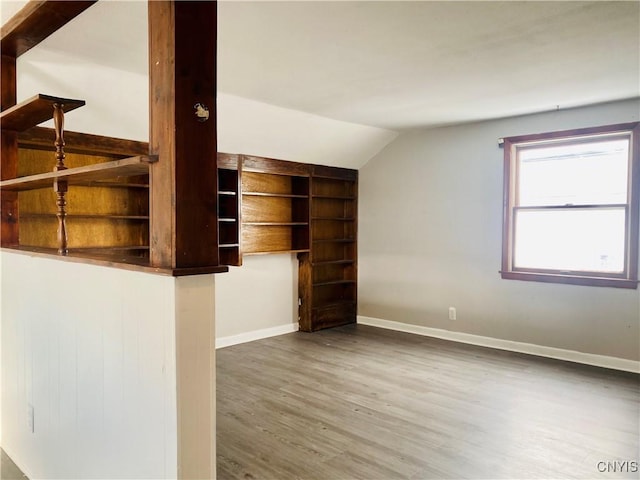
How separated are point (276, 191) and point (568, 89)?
3186 mm

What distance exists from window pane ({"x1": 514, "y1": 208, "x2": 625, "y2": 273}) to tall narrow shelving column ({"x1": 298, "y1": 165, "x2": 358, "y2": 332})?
2.19m

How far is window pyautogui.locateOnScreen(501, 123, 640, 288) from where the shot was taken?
Result: 4.14 metres

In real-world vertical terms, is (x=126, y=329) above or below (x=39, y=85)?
below

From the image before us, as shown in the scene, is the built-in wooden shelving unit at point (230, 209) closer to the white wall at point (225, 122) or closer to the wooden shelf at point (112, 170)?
the white wall at point (225, 122)

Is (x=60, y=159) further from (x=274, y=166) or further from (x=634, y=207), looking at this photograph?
(x=634, y=207)

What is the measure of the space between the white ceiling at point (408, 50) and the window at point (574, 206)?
48cm

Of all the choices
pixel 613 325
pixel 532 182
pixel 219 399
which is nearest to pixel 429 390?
pixel 219 399

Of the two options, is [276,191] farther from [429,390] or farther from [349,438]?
[349,438]

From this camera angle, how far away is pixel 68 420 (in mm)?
2047

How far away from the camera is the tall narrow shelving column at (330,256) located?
575cm

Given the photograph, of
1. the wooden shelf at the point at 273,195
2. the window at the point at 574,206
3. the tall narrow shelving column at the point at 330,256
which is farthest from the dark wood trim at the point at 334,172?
the window at the point at 574,206

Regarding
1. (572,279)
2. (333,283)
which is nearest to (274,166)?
(333,283)

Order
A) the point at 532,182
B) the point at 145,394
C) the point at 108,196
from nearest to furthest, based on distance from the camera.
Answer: the point at 145,394
the point at 108,196
the point at 532,182

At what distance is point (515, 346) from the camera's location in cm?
481
